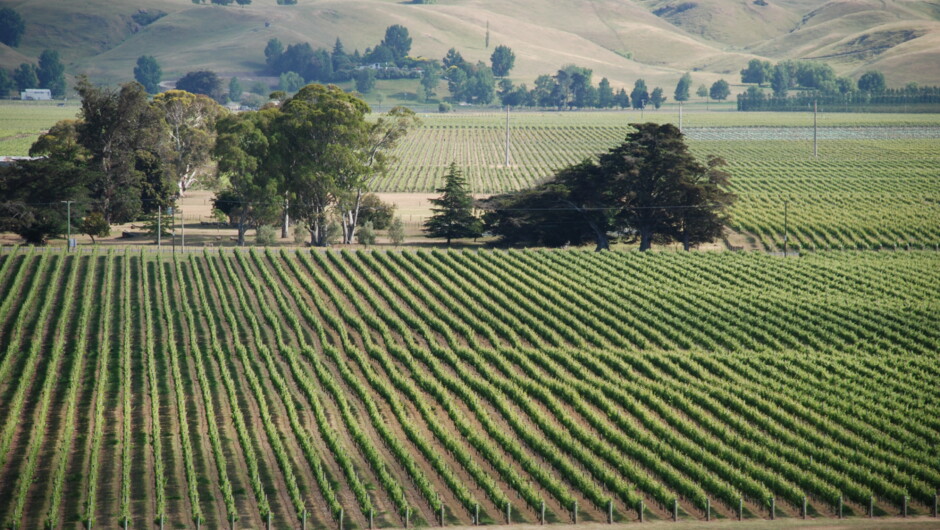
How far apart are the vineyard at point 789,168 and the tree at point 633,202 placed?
7066mm

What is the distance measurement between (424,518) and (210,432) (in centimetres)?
1136

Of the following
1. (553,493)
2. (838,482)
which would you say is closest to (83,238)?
(553,493)

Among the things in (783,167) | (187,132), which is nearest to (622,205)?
(187,132)

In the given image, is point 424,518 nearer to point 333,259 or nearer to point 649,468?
point 649,468

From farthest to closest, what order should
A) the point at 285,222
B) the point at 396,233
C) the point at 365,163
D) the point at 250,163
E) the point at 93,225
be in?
the point at 285,222, the point at 365,163, the point at 396,233, the point at 250,163, the point at 93,225

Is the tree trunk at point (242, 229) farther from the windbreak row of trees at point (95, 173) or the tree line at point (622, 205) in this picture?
the tree line at point (622, 205)

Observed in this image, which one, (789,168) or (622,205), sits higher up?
(789,168)

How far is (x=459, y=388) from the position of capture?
168 ft

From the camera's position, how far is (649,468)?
4234 cm

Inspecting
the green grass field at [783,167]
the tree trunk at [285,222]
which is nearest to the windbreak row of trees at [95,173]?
the tree trunk at [285,222]

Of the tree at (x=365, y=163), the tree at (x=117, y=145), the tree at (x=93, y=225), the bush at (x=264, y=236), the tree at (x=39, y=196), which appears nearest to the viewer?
the tree at (x=39, y=196)

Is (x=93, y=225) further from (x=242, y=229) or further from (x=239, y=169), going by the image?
(x=239, y=169)

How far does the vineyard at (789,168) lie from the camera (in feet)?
307

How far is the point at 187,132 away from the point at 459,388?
72.6 m
